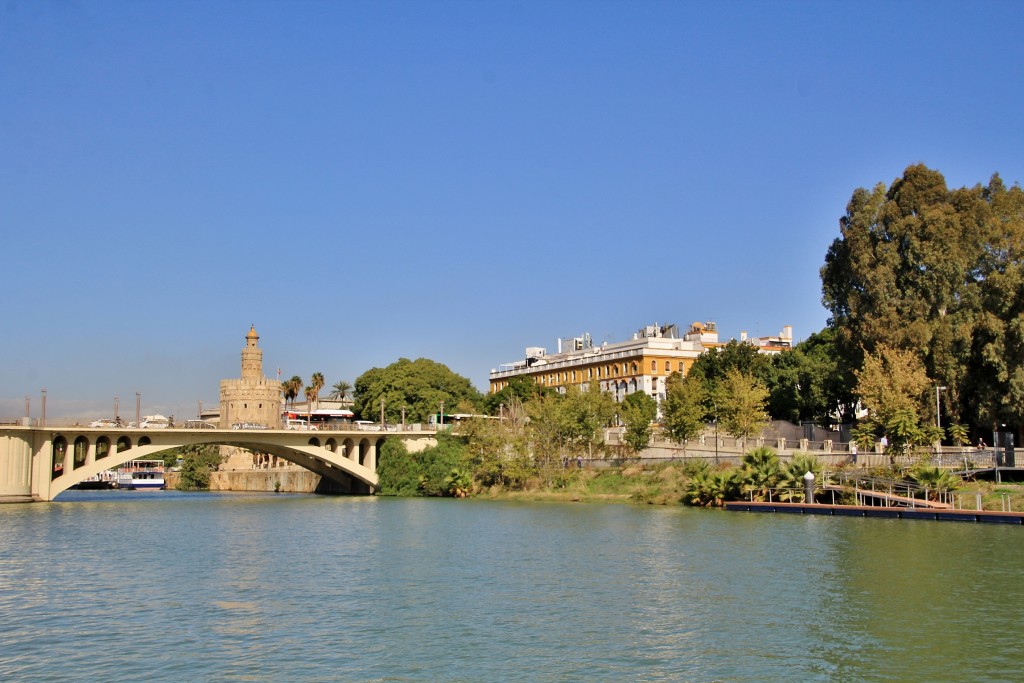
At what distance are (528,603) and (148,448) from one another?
59.5m

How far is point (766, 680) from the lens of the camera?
22.0 metres

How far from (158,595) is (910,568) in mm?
24399

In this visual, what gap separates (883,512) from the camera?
53.8 meters

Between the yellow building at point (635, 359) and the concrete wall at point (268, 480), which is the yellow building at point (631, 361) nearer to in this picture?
the yellow building at point (635, 359)

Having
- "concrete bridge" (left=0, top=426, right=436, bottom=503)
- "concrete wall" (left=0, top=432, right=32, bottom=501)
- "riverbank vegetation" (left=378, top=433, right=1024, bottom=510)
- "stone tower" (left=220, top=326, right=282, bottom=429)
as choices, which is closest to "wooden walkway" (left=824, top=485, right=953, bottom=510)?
"riverbank vegetation" (left=378, top=433, right=1024, bottom=510)

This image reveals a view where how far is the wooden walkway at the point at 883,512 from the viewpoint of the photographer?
49562mm

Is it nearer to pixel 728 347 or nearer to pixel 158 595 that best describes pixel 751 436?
pixel 728 347

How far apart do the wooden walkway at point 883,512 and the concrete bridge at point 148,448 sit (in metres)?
42.1

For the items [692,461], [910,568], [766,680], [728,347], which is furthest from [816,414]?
[766,680]

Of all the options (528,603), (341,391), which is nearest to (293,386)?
(341,391)

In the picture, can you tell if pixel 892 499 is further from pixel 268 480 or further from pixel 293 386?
pixel 293 386

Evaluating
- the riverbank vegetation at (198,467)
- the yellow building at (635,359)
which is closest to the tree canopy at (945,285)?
the yellow building at (635,359)

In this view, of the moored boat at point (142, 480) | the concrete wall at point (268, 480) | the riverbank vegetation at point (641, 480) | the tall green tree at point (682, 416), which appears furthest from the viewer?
the moored boat at point (142, 480)

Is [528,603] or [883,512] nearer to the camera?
[528,603]
